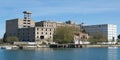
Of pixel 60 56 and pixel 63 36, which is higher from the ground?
pixel 63 36

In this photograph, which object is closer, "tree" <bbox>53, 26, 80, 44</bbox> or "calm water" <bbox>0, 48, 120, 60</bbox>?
"calm water" <bbox>0, 48, 120, 60</bbox>

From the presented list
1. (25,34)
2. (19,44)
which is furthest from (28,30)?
(19,44)

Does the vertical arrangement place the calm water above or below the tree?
below

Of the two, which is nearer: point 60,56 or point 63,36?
point 60,56

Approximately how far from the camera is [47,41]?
17562cm

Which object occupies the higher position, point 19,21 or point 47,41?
point 19,21

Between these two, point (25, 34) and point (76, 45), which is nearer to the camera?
point (76, 45)

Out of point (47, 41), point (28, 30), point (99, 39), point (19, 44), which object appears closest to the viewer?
point (19, 44)

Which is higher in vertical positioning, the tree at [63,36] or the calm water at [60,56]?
the tree at [63,36]

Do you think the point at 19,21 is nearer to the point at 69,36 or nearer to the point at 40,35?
the point at 40,35

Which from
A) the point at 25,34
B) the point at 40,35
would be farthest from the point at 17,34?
the point at 40,35

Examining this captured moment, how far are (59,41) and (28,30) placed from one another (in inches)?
892

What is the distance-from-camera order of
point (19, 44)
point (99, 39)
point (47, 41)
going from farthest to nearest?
point (99, 39) → point (47, 41) → point (19, 44)

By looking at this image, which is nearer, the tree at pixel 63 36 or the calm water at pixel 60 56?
the calm water at pixel 60 56
